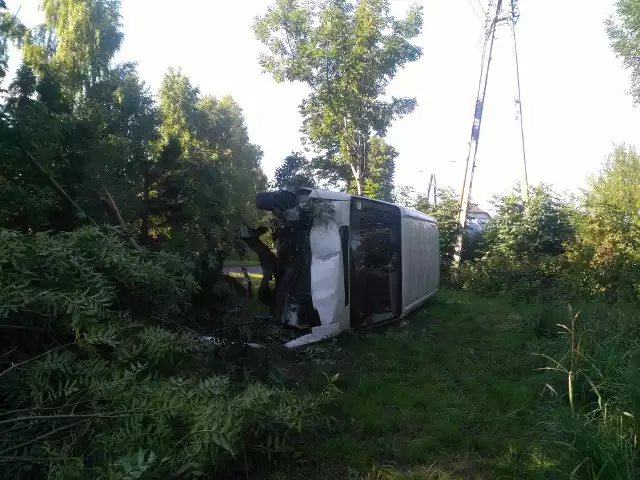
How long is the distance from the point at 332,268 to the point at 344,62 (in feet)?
55.3

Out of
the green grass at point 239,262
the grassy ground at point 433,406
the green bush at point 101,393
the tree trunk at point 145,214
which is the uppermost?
the tree trunk at point 145,214

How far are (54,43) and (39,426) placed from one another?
92.8 ft

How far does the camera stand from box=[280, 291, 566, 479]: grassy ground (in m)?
3.63

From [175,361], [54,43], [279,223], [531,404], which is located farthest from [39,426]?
[54,43]

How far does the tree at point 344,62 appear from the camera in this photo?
70.8ft

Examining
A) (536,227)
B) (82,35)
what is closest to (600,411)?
(536,227)

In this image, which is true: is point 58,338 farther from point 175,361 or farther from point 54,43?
point 54,43

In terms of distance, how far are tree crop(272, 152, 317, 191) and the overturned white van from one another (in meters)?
0.16

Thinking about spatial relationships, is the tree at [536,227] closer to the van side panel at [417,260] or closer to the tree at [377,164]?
the van side panel at [417,260]

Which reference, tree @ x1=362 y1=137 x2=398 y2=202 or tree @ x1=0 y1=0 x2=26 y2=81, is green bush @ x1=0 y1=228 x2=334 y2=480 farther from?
tree @ x1=362 y1=137 x2=398 y2=202

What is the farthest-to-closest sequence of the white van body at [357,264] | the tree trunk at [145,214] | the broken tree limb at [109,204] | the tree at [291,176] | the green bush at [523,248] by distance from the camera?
Answer: the green bush at [523,248]
the tree at [291,176]
the white van body at [357,264]
the tree trunk at [145,214]
the broken tree limb at [109,204]

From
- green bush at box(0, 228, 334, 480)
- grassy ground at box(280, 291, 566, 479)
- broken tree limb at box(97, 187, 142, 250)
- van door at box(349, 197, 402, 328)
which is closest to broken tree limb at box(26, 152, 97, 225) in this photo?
broken tree limb at box(97, 187, 142, 250)

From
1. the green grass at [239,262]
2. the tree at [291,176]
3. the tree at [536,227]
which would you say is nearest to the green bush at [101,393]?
the green grass at [239,262]

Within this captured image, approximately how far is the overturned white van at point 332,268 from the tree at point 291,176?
16cm
